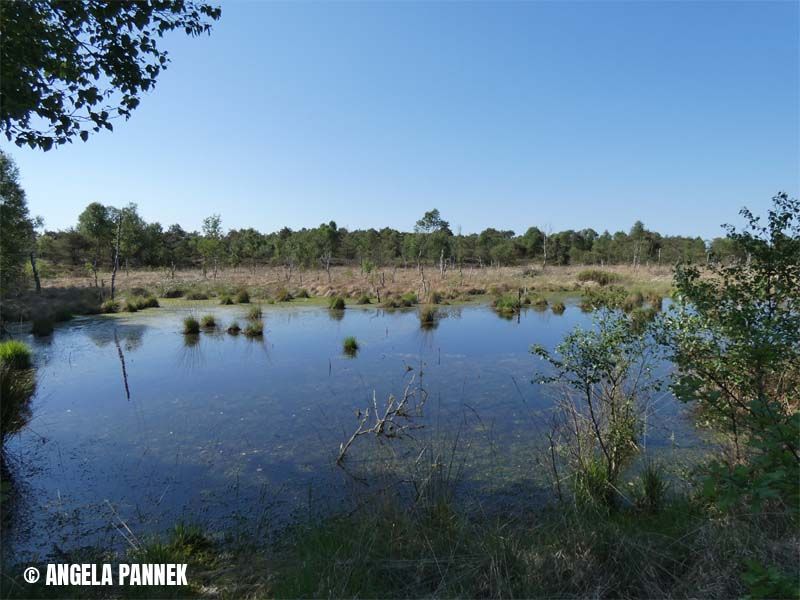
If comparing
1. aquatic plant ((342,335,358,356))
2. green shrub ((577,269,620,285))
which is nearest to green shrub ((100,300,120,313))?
aquatic plant ((342,335,358,356))

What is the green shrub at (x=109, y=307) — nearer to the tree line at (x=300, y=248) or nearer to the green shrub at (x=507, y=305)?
the tree line at (x=300, y=248)

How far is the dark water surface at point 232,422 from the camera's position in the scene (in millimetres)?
4668

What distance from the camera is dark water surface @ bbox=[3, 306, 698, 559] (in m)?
4.67

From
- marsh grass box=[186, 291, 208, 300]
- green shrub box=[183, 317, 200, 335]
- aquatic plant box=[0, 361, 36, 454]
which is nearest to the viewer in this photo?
aquatic plant box=[0, 361, 36, 454]

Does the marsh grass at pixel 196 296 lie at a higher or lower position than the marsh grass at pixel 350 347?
higher

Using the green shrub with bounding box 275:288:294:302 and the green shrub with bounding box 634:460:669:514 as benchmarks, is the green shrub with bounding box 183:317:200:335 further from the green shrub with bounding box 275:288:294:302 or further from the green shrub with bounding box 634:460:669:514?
the green shrub with bounding box 634:460:669:514

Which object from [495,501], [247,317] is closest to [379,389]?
[495,501]

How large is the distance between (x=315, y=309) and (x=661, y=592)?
1959cm

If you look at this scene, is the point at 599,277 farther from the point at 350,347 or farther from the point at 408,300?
the point at 350,347

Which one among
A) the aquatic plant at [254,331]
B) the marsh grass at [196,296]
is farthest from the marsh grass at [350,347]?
the marsh grass at [196,296]

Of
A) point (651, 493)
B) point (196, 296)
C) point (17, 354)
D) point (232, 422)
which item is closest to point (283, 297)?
point (196, 296)

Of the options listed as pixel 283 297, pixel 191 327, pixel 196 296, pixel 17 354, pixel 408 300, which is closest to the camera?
pixel 17 354

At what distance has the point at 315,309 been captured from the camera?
21.3 meters

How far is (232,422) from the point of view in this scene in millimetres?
7207
